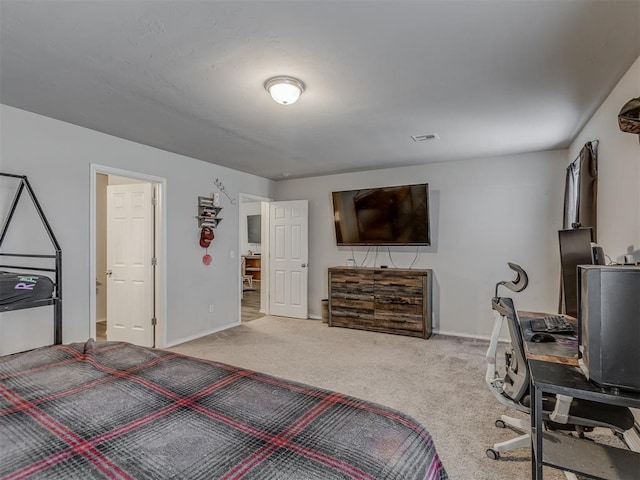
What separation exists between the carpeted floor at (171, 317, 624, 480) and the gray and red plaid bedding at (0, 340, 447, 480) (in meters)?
1.21

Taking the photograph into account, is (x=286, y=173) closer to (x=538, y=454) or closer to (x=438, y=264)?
(x=438, y=264)

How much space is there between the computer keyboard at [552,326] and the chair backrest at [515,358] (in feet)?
1.22

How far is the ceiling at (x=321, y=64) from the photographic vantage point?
1710mm

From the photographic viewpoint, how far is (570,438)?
1.74 metres

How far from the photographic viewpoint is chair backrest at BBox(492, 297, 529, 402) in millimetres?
1857

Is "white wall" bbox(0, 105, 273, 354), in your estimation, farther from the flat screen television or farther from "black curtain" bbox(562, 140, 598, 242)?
"black curtain" bbox(562, 140, 598, 242)

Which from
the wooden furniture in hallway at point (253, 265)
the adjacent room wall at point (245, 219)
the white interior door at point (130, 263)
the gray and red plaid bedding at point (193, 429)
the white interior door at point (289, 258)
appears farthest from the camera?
the adjacent room wall at point (245, 219)

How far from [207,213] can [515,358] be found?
156 inches

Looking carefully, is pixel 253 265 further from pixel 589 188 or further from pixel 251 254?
pixel 589 188

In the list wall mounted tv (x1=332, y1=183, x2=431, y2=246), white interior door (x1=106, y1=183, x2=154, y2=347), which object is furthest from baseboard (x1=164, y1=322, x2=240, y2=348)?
wall mounted tv (x1=332, y1=183, x2=431, y2=246)

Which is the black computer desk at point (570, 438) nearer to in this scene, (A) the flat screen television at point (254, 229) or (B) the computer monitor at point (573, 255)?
(B) the computer monitor at point (573, 255)

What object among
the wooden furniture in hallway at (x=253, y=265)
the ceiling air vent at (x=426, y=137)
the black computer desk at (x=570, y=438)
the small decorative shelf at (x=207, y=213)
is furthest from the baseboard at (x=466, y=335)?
the wooden furniture in hallway at (x=253, y=265)

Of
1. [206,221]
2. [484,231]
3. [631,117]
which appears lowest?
[484,231]

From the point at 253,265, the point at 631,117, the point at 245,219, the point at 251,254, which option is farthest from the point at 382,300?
the point at 245,219
